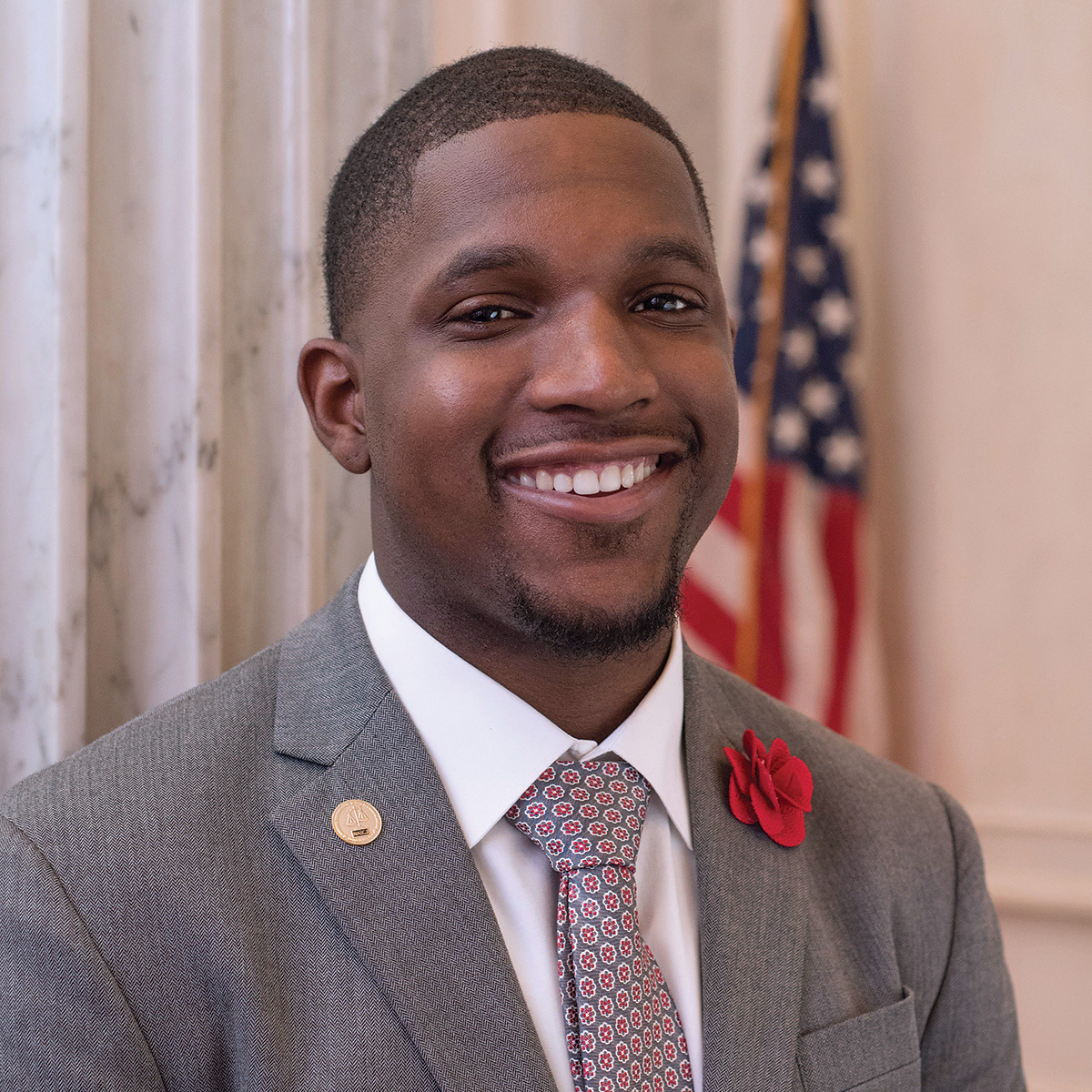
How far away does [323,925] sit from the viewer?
1.04m

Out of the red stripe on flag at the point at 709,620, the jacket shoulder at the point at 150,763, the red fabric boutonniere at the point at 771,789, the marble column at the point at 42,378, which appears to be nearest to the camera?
the jacket shoulder at the point at 150,763

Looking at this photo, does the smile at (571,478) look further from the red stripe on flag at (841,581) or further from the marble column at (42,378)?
the red stripe on flag at (841,581)

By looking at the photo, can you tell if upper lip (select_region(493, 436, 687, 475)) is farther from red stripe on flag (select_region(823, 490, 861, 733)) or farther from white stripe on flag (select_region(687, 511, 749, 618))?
red stripe on flag (select_region(823, 490, 861, 733))

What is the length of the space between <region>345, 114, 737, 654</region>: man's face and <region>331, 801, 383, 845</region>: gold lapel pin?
0.22 meters

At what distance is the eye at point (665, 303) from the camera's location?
1.22 meters

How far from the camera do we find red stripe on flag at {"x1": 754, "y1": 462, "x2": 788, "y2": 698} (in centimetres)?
243

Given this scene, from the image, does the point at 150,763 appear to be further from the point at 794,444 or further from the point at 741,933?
the point at 794,444

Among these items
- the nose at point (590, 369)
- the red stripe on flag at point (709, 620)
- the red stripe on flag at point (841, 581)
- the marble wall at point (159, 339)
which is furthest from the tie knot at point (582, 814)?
the red stripe on flag at point (841, 581)

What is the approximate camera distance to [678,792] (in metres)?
1.27

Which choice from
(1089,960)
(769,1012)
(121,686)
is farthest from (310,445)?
(1089,960)

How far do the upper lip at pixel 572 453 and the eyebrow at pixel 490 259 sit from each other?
18 centimetres

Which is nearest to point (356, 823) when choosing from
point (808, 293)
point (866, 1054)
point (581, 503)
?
point (581, 503)

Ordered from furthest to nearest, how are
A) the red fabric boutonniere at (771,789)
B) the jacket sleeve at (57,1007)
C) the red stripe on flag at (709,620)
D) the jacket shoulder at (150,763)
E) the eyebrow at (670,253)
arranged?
the red stripe on flag at (709,620) → the red fabric boutonniere at (771,789) → the eyebrow at (670,253) → the jacket shoulder at (150,763) → the jacket sleeve at (57,1007)

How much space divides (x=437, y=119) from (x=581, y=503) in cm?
45
